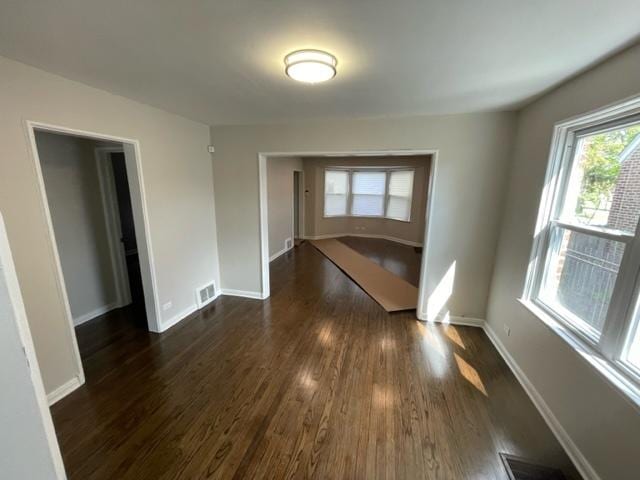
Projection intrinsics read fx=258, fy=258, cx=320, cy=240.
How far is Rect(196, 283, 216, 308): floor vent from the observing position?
11.7ft

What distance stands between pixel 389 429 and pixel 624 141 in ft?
7.99

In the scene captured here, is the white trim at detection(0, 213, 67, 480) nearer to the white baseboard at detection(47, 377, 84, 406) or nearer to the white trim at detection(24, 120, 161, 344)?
the white trim at detection(24, 120, 161, 344)

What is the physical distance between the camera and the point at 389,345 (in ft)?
9.32

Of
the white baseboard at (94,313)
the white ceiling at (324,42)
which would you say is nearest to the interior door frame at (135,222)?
the white ceiling at (324,42)

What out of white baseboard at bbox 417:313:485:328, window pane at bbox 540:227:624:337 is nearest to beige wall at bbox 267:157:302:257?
white baseboard at bbox 417:313:485:328

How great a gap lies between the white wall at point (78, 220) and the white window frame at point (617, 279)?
4811 mm

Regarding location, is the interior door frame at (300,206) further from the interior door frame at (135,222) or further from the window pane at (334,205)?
the interior door frame at (135,222)

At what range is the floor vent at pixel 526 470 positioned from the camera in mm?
1553

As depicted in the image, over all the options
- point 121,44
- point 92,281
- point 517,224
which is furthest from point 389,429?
point 92,281

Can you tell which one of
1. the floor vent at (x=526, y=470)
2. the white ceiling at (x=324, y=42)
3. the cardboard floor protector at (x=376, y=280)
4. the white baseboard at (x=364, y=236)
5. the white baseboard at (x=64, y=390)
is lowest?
the floor vent at (x=526, y=470)

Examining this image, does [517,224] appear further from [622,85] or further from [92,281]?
[92,281]

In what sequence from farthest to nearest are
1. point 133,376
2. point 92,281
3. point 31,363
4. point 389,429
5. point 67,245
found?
point 92,281, point 67,245, point 133,376, point 389,429, point 31,363

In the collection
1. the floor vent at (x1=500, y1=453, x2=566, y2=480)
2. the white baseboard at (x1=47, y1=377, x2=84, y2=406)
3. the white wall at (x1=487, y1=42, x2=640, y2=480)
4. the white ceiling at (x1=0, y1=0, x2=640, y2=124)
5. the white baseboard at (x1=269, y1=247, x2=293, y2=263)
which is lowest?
the floor vent at (x1=500, y1=453, x2=566, y2=480)

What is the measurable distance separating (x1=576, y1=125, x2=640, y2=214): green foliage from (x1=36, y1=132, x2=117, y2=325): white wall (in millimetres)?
4895
